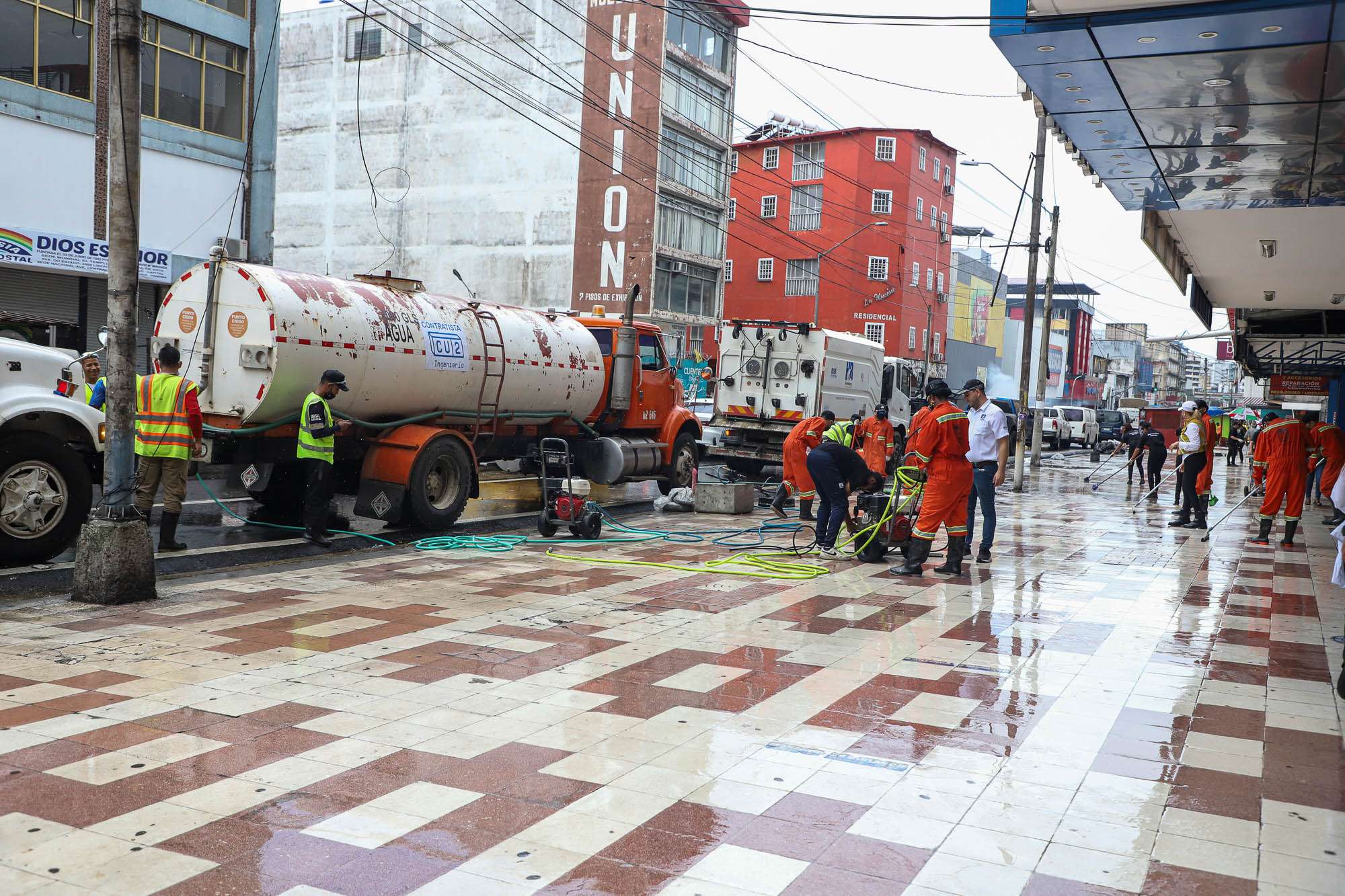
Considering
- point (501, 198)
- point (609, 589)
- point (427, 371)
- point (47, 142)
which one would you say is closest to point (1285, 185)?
point (609, 589)

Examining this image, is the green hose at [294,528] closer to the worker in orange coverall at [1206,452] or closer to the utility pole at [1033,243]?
the worker in orange coverall at [1206,452]

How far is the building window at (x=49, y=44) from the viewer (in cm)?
1906

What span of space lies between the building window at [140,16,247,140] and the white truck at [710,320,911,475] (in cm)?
1170

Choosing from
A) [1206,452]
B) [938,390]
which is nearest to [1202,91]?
[938,390]

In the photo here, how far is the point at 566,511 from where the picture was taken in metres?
12.3

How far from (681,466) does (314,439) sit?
27.4 ft

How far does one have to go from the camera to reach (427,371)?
12531mm

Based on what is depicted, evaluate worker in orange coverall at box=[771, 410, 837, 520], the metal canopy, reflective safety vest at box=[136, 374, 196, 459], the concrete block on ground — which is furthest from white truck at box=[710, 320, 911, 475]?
reflective safety vest at box=[136, 374, 196, 459]

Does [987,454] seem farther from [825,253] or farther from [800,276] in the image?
[800,276]

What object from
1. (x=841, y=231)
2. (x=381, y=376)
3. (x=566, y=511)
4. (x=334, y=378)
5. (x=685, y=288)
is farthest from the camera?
(x=841, y=231)

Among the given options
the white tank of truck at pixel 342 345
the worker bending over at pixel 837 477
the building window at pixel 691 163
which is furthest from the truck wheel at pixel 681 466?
the building window at pixel 691 163

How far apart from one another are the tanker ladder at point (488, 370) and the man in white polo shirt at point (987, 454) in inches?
222

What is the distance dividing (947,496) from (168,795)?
7.60 metres

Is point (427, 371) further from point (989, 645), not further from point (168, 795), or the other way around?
point (168, 795)
